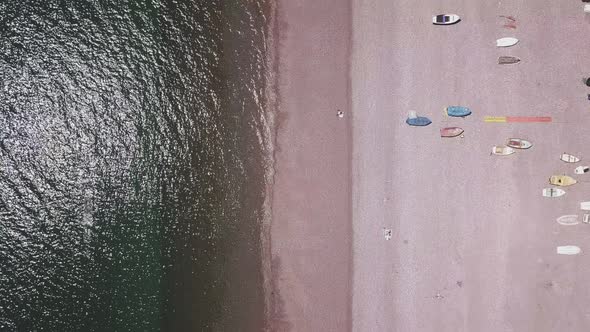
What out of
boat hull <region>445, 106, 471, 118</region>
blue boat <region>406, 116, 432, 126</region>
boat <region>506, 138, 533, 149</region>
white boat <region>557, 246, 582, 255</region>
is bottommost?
white boat <region>557, 246, 582, 255</region>

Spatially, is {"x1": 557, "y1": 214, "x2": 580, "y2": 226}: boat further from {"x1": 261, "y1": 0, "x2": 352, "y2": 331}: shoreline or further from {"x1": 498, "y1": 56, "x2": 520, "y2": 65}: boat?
{"x1": 261, "y1": 0, "x2": 352, "y2": 331}: shoreline

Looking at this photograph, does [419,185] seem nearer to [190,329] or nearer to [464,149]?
[464,149]

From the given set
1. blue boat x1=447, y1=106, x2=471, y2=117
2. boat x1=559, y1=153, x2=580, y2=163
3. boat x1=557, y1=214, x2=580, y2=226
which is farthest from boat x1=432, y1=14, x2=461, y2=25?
boat x1=557, y1=214, x2=580, y2=226

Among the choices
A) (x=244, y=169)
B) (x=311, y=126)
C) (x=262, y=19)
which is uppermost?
(x=262, y=19)

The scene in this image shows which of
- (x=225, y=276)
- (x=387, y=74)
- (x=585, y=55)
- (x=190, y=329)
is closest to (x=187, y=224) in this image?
(x=225, y=276)

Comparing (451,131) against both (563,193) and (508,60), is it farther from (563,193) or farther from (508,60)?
(563,193)

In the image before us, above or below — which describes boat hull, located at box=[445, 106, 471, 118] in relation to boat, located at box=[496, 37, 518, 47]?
below
